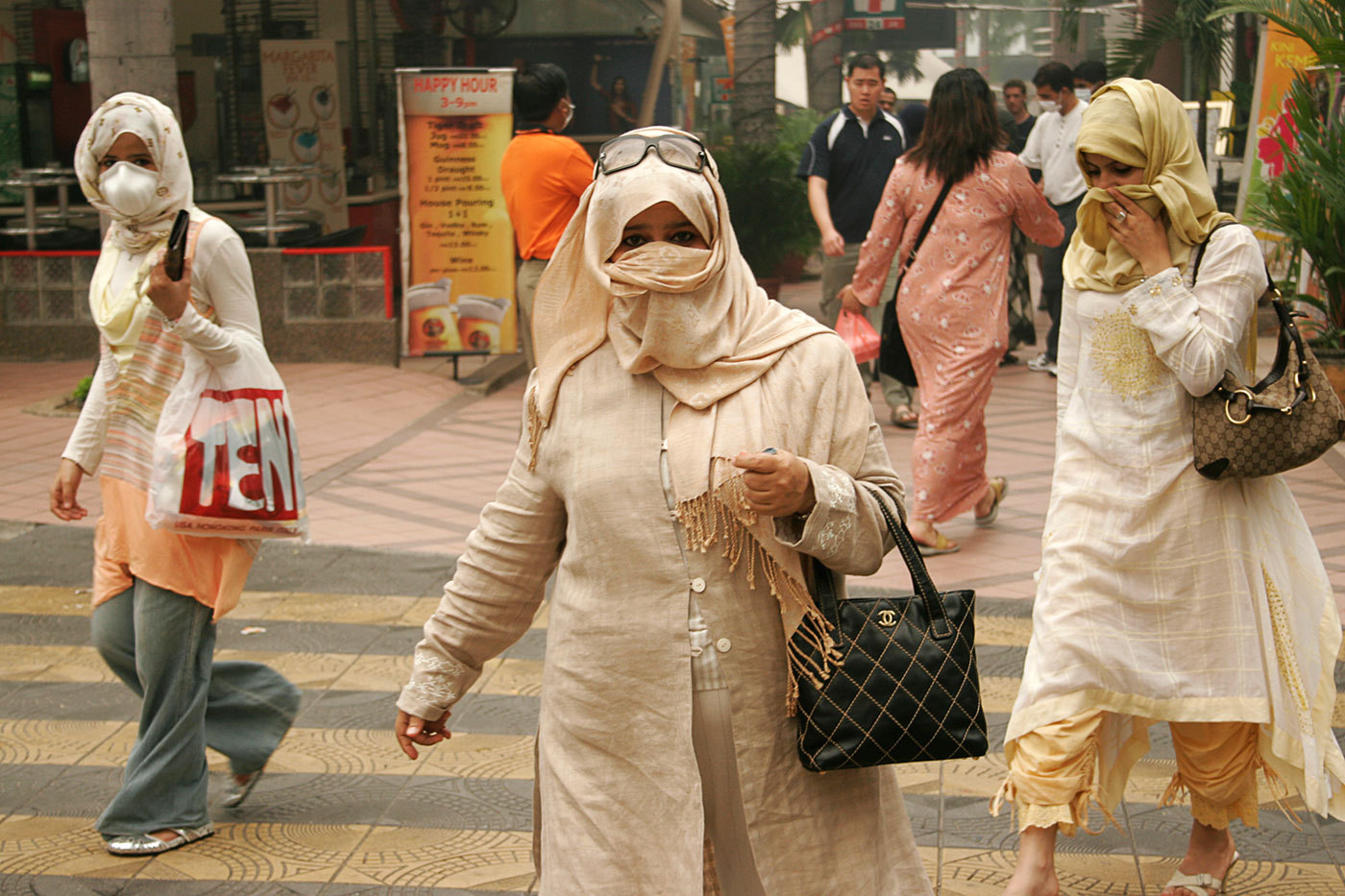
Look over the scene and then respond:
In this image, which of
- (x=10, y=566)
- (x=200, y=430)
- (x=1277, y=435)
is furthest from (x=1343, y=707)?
(x=10, y=566)

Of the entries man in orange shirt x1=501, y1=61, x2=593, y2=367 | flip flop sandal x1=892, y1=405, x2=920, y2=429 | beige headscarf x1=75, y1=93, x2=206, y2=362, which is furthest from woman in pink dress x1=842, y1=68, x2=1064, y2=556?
beige headscarf x1=75, y1=93, x2=206, y2=362

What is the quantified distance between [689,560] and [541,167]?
219 inches

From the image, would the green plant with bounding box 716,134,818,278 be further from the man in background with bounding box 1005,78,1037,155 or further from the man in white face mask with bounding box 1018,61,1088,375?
the man in white face mask with bounding box 1018,61,1088,375

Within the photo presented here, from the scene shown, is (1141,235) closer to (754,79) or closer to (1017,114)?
(1017,114)

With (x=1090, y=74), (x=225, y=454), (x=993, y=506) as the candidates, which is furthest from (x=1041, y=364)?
(x=225, y=454)

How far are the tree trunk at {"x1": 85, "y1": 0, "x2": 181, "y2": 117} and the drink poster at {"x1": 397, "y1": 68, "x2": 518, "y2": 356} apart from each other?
1.68 metres

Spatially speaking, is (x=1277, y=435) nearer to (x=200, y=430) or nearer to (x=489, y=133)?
(x=200, y=430)

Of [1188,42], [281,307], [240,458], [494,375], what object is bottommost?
[494,375]

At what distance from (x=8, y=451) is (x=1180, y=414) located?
276 inches

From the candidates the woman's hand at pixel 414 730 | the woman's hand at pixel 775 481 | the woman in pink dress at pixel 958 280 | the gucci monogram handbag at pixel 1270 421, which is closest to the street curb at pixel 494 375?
the woman in pink dress at pixel 958 280

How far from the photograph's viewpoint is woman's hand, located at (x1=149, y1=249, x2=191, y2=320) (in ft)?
11.5

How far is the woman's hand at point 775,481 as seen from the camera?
2252mm

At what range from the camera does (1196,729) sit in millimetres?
3406

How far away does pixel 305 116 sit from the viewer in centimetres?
1381
